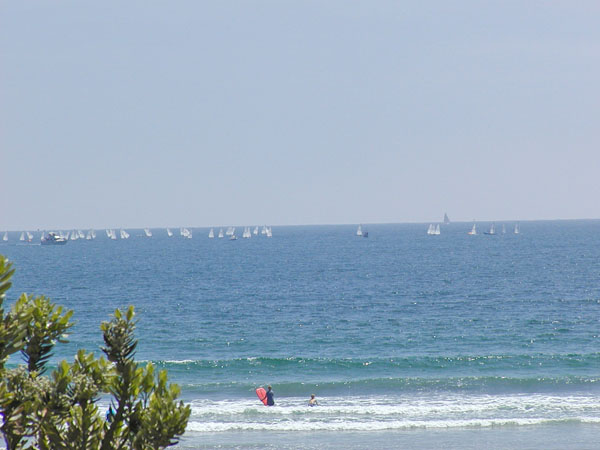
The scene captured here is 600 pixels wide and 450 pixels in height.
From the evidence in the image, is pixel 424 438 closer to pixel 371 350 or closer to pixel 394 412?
pixel 394 412

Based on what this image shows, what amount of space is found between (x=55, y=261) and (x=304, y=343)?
10478 centimetres

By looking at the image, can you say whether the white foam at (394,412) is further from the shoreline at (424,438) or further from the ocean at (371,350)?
the shoreline at (424,438)

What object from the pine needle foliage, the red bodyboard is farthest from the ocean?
the pine needle foliage

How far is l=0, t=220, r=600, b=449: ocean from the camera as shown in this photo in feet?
103

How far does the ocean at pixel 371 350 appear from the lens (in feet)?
103

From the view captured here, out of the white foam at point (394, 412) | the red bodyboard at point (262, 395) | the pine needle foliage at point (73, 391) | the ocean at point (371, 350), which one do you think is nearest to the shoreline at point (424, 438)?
the ocean at point (371, 350)

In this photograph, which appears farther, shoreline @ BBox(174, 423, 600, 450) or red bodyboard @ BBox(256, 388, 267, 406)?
red bodyboard @ BBox(256, 388, 267, 406)

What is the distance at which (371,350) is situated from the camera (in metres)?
49.9

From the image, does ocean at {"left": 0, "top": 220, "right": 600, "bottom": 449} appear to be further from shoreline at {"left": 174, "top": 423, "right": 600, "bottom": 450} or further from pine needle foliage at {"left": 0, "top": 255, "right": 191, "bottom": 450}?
pine needle foliage at {"left": 0, "top": 255, "right": 191, "bottom": 450}

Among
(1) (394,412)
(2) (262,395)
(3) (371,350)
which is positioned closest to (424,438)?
(1) (394,412)

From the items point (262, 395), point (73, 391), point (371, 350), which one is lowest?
point (371, 350)

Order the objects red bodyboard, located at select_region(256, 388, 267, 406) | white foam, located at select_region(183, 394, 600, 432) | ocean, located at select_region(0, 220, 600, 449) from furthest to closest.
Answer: red bodyboard, located at select_region(256, 388, 267, 406) → white foam, located at select_region(183, 394, 600, 432) → ocean, located at select_region(0, 220, 600, 449)

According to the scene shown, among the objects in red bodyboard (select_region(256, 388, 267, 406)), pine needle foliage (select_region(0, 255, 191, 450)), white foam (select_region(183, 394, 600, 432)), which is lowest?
white foam (select_region(183, 394, 600, 432))

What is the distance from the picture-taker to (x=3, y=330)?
8570mm
